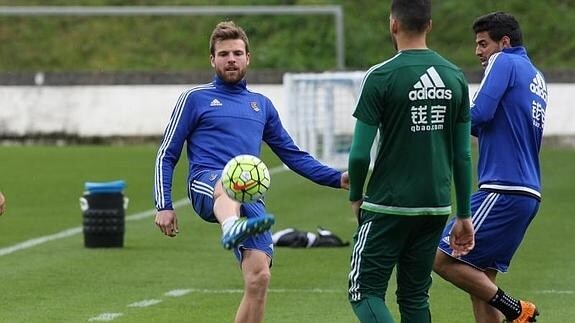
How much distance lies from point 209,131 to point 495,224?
1807mm

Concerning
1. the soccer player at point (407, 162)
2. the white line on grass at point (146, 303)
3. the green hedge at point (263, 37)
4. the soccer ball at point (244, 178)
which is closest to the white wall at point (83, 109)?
the green hedge at point (263, 37)

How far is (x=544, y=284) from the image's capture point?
526 inches

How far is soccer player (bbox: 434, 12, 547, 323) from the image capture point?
9359 mm

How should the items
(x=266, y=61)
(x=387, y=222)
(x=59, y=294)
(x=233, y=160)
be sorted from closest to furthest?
1. (x=387, y=222)
2. (x=233, y=160)
3. (x=59, y=294)
4. (x=266, y=61)

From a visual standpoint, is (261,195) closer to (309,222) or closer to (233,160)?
(233,160)

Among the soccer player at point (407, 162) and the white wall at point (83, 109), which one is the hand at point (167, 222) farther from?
the white wall at point (83, 109)

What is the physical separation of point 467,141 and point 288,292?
16.3ft

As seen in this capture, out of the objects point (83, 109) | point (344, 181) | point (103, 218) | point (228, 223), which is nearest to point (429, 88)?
point (228, 223)

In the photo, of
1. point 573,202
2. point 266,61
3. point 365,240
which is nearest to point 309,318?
point 365,240

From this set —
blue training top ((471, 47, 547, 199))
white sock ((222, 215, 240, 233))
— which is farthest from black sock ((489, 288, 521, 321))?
white sock ((222, 215, 240, 233))

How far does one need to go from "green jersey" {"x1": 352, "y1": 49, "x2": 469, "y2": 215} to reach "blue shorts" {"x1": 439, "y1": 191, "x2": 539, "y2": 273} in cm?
142

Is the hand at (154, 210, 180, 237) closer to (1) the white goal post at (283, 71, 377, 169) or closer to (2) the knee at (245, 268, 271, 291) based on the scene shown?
(2) the knee at (245, 268, 271, 291)

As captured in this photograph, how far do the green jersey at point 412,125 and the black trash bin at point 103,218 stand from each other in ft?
27.7

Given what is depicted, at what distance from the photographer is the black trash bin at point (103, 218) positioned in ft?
53.2
